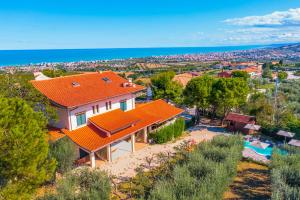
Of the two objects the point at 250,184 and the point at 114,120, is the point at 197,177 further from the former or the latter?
the point at 114,120

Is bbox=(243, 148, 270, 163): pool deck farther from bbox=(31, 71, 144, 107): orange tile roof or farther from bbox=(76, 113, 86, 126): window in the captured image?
bbox=(76, 113, 86, 126): window

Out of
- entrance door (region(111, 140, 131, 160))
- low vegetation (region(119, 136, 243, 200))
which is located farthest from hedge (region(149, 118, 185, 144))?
low vegetation (region(119, 136, 243, 200))

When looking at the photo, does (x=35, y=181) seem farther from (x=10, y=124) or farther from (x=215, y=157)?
(x=215, y=157)

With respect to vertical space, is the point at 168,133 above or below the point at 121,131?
below

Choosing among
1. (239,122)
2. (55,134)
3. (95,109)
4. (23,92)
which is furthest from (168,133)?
(23,92)

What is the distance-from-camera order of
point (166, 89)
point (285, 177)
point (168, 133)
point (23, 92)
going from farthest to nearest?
point (166, 89) → point (168, 133) → point (23, 92) → point (285, 177)

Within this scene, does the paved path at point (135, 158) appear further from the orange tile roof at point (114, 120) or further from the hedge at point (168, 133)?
the orange tile roof at point (114, 120)

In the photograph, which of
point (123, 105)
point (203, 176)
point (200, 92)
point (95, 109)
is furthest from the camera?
point (200, 92)
